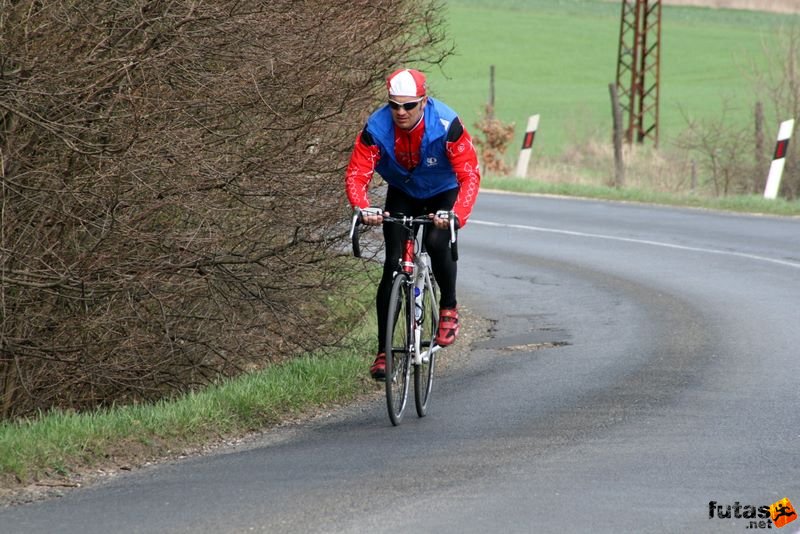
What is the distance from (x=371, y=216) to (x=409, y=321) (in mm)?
733

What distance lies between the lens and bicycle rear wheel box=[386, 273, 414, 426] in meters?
8.20

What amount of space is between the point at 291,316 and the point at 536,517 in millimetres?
4678

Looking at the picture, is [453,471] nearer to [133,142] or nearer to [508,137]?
[133,142]

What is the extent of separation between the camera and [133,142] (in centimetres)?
795

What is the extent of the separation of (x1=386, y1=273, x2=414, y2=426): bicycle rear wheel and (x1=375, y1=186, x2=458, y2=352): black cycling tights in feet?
0.36

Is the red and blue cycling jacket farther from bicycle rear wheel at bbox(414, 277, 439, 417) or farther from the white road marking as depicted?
the white road marking

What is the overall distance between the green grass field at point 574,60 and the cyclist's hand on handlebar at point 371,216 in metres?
37.3

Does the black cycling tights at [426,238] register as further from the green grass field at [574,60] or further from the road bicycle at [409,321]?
the green grass field at [574,60]

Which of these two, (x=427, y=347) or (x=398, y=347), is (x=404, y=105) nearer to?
(x=398, y=347)

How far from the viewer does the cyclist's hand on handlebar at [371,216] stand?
8250mm

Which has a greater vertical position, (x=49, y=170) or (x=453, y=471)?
(x=49, y=170)

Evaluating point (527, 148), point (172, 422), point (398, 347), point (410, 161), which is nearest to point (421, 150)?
point (410, 161)

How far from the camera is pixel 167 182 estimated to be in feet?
28.8

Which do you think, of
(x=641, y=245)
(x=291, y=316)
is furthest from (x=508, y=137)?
(x=291, y=316)
